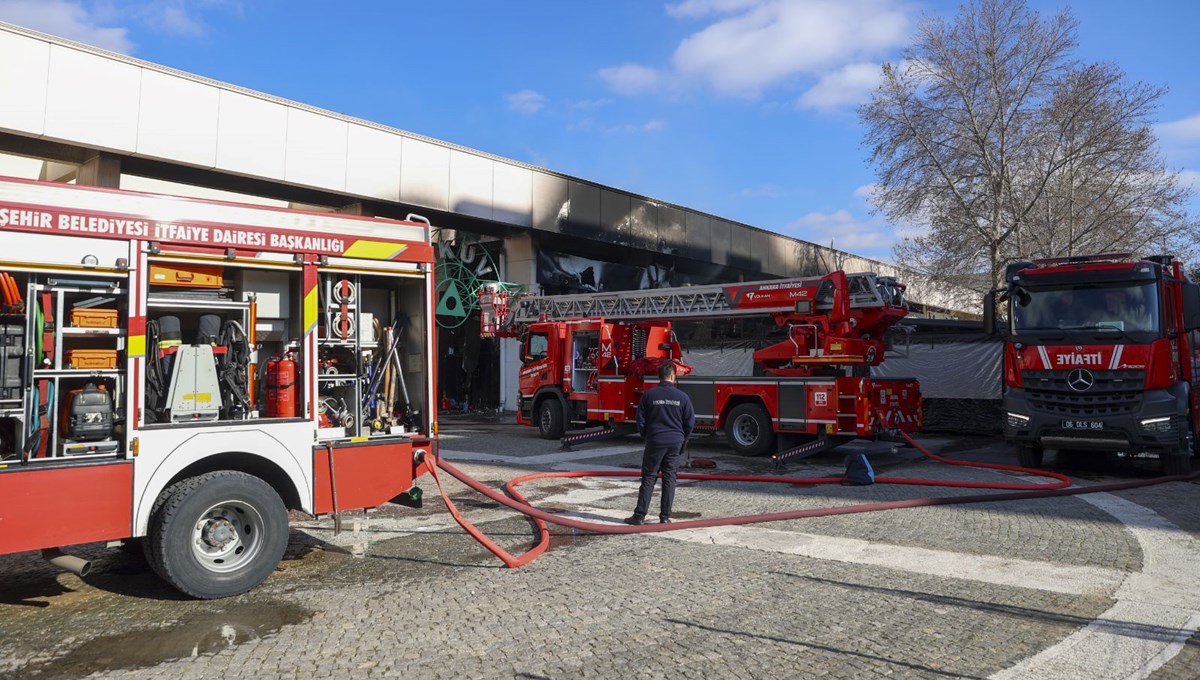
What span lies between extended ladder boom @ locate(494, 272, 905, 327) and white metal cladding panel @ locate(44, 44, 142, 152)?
9.29 meters

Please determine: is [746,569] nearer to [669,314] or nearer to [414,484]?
[414,484]

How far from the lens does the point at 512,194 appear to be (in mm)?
24594

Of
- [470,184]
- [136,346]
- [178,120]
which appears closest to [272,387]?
[136,346]

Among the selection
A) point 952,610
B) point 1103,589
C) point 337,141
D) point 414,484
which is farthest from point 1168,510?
point 337,141

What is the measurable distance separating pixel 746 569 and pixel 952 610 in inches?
63.6

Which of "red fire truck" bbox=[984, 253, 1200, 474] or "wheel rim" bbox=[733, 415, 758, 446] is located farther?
"wheel rim" bbox=[733, 415, 758, 446]

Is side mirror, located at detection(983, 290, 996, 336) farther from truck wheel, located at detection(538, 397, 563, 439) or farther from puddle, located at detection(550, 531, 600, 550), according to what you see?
truck wheel, located at detection(538, 397, 563, 439)

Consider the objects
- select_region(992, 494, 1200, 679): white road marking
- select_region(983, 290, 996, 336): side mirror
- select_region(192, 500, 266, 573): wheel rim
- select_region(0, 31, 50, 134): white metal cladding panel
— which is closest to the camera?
select_region(992, 494, 1200, 679): white road marking

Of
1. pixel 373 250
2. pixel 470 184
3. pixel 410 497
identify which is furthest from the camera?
pixel 470 184

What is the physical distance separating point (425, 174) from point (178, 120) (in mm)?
6625

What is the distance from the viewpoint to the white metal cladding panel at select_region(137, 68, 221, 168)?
55.2 ft

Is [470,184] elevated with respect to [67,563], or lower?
elevated

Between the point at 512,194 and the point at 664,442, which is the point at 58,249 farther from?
the point at 512,194

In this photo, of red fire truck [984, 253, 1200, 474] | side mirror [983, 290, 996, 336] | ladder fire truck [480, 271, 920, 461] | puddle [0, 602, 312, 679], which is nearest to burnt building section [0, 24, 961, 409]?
ladder fire truck [480, 271, 920, 461]
